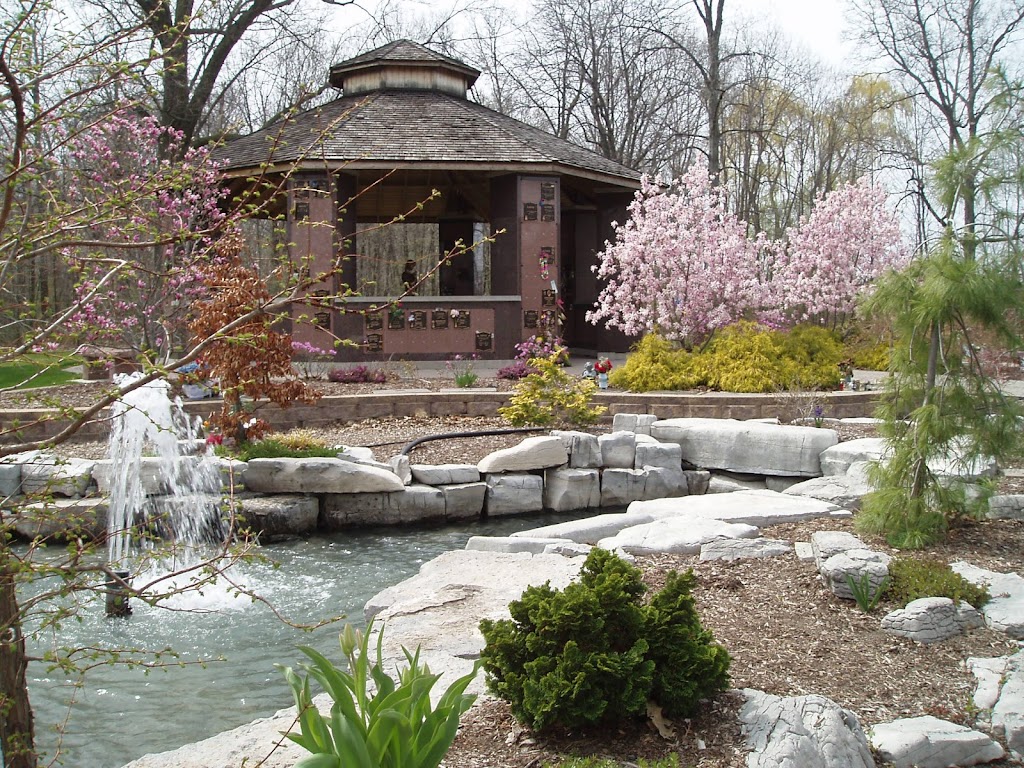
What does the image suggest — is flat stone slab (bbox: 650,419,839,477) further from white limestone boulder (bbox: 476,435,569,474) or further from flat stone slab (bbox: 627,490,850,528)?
flat stone slab (bbox: 627,490,850,528)

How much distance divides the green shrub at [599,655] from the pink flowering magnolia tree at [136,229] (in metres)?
1.73

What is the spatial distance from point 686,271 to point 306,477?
22.8 ft

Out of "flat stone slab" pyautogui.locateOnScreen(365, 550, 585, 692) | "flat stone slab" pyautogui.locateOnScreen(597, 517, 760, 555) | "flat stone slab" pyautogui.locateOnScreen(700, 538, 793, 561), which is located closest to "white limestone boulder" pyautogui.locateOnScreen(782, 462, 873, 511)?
"flat stone slab" pyautogui.locateOnScreen(597, 517, 760, 555)

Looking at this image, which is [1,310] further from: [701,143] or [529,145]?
[701,143]

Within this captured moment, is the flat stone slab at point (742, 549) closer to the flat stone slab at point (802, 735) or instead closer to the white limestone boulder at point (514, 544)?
the white limestone boulder at point (514, 544)

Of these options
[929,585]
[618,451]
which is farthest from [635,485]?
[929,585]

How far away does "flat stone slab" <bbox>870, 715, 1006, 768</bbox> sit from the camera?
3447 millimetres

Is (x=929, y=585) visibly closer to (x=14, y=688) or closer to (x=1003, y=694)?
(x=1003, y=694)

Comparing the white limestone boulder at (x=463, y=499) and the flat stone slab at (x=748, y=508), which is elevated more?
the flat stone slab at (x=748, y=508)

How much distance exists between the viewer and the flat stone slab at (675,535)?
6.23 metres

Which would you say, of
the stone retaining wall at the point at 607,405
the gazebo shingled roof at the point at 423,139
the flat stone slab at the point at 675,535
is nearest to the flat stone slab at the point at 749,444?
the stone retaining wall at the point at 607,405

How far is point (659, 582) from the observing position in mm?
5457

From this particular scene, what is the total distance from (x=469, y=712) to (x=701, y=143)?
1178 inches

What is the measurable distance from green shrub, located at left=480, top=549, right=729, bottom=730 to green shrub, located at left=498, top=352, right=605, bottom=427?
7026 millimetres
